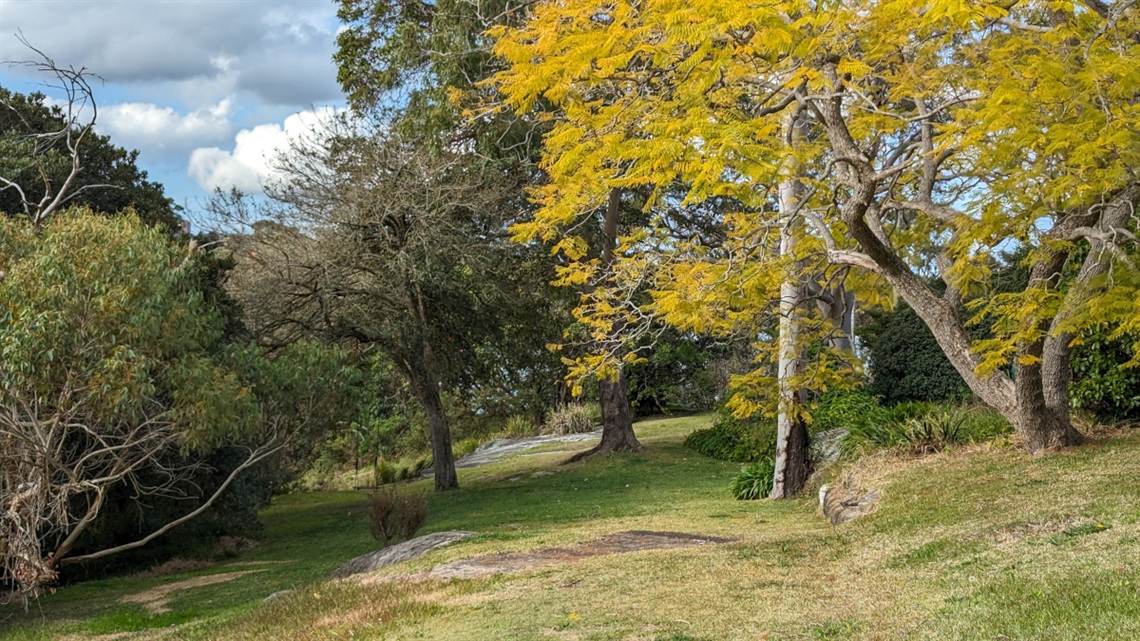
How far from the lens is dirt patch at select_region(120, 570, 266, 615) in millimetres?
12762

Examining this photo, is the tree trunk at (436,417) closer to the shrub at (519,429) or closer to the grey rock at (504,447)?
the grey rock at (504,447)

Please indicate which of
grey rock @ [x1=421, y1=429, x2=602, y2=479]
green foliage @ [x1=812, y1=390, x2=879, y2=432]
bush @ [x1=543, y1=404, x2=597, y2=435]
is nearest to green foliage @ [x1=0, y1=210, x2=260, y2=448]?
green foliage @ [x1=812, y1=390, x2=879, y2=432]

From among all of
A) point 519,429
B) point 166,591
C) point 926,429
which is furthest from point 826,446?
point 519,429

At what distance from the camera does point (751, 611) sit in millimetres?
6941

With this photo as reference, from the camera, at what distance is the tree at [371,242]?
18875 millimetres

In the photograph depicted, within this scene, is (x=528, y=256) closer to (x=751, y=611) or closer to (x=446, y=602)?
(x=446, y=602)

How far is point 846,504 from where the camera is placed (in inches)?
490

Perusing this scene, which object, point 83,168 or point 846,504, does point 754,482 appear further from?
point 83,168

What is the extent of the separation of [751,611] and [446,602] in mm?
2790

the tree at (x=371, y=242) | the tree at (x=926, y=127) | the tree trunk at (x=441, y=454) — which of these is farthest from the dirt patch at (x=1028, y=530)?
the tree trunk at (x=441, y=454)

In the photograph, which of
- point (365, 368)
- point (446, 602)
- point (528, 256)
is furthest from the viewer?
point (365, 368)

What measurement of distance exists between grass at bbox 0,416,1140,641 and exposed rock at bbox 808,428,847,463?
3.70 feet

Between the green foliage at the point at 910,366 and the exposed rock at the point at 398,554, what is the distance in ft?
39.6

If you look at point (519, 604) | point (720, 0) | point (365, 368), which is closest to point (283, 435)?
point (365, 368)
